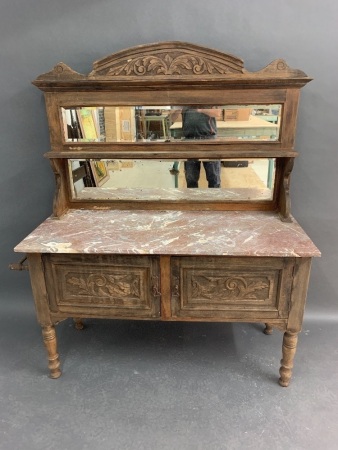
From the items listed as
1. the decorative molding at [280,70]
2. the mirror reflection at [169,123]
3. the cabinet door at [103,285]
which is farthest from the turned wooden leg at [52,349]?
the decorative molding at [280,70]

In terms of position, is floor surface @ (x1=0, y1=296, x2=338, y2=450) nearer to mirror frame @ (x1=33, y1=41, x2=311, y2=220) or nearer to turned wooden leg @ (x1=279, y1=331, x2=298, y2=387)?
turned wooden leg @ (x1=279, y1=331, x2=298, y2=387)

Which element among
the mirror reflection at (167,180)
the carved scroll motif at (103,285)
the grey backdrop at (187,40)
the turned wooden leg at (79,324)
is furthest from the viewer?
the turned wooden leg at (79,324)

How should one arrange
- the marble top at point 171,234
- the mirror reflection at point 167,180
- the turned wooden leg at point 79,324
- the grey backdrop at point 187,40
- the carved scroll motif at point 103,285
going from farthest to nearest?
1. the turned wooden leg at point 79,324
2. the mirror reflection at point 167,180
3. the grey backdrop at point 187,40
4. the carved scroll motif at point 103,285
5. the marble top at point 171,234

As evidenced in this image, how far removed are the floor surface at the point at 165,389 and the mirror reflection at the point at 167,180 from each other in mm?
887

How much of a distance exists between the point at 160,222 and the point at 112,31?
1.02m

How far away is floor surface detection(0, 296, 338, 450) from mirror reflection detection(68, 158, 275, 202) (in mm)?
887

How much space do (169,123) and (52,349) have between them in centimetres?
132

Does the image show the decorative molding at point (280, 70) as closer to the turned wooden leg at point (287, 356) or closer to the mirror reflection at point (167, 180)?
the mirror reflection at point (167, 180)

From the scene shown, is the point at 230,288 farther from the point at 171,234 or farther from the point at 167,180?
the point at 167,180

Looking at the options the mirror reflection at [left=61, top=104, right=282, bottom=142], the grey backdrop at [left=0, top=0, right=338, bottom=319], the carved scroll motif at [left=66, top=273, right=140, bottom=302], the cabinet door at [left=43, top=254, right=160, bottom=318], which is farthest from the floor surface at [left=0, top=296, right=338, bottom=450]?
the mirror reflection at [left=61, top=104, right=282, bottom=142]

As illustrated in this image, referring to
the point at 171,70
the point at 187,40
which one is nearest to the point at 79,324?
the point at 171,70

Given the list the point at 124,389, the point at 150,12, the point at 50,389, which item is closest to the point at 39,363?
the point at 50,389

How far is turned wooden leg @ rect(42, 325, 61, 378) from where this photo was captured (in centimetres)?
179

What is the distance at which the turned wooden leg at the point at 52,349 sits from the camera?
5.86 feet
